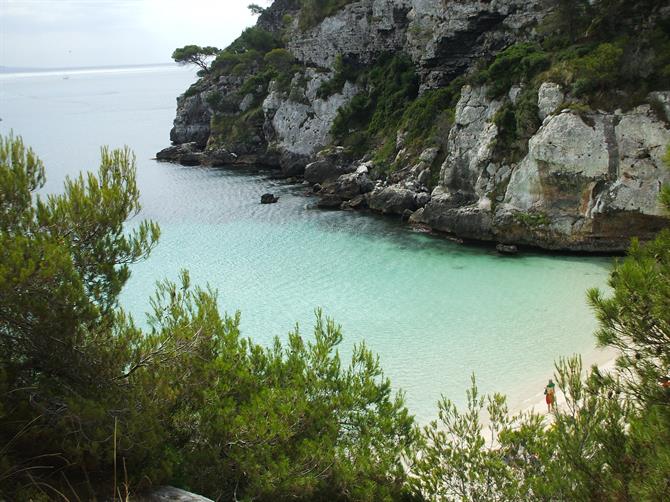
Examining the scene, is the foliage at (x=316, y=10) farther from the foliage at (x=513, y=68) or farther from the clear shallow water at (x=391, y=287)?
the foliage at (x=513, y=68)

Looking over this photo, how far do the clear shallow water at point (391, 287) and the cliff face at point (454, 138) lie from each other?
6.39 feet

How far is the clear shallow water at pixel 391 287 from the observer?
18.3 m

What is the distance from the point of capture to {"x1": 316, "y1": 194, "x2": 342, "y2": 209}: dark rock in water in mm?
38969

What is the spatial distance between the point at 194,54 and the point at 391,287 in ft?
194

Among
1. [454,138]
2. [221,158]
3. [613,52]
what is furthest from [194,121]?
[613,52]

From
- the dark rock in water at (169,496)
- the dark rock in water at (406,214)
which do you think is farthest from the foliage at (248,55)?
the dark rock in water at (169,496)

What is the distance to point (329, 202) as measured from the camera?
1538 inches

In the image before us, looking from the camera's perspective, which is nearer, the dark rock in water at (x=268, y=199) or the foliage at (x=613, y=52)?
the foliage at (x=613, y=52)

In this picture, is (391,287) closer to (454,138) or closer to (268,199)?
(454,138)

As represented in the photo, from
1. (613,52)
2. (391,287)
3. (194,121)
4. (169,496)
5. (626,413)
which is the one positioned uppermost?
(613,52)

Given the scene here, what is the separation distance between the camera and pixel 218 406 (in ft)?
31.1

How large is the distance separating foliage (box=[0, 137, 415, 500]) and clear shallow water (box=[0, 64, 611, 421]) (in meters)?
6.12

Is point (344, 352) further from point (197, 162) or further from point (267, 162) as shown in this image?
point (197, 162)

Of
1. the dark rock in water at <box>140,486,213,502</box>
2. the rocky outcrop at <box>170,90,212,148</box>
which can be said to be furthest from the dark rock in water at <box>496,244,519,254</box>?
the rocky outcrop at <box>170,90,212,148</box>
